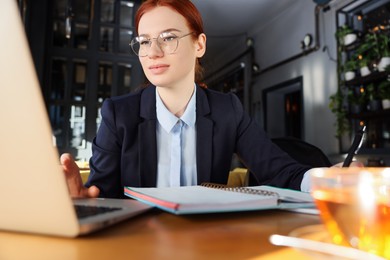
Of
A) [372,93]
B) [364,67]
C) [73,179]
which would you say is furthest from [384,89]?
[73,179]

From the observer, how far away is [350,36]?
3648 millimetres

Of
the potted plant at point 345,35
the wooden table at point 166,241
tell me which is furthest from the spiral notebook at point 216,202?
the potted plant at point 345,35

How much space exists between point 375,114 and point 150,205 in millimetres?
3384

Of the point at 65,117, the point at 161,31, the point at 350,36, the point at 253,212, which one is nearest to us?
the point at 253,212

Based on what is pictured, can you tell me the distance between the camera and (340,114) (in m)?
3.70

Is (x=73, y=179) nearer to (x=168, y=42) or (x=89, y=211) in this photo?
(x=89, y=211)

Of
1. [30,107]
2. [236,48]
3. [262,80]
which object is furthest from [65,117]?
[30,107]

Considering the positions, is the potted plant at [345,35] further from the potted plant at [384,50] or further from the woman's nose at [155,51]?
the woman's nose at [155,51]

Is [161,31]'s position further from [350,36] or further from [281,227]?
[350,36]

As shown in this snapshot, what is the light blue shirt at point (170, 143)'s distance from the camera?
40.9 inches

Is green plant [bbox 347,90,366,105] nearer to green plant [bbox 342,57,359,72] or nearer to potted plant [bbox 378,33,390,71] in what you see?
green plant [bbox 342,57,359,72]

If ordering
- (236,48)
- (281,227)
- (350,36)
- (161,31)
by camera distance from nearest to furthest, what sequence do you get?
(281,227), (161,31), (350,36), (236,48)

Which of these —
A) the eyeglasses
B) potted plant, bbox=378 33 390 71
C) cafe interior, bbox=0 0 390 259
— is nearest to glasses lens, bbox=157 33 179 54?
the eyeglasses

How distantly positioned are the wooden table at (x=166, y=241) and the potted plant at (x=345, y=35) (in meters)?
3.72
